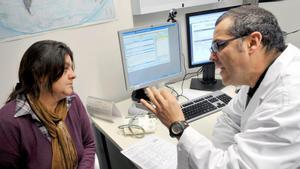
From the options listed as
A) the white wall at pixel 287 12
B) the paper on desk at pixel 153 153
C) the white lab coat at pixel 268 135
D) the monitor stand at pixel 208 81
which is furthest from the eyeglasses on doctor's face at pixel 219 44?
the white wall at pixel 287 12

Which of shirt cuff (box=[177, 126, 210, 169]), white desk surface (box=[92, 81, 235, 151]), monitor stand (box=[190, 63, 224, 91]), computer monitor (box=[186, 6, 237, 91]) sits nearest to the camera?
shirt cuff (box=[177, 126, 210, 169])

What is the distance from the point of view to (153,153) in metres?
1.30

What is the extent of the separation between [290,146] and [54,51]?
97cm

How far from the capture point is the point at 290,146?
855 mm

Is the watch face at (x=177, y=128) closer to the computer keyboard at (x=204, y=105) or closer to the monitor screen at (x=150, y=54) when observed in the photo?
→ the computer keyboard at (x=204, y=105)

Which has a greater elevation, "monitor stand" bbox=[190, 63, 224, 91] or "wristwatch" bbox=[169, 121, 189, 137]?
"wristwatch" bbox=[169, 121, 189, 137]

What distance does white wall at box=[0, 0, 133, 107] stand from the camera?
163 cm

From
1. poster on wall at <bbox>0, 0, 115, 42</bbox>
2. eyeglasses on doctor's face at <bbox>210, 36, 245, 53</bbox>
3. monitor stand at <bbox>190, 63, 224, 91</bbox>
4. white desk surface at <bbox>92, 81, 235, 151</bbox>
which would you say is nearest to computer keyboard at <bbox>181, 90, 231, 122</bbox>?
white desk surface at <bbox>92, 81, 235, 151</bbox>

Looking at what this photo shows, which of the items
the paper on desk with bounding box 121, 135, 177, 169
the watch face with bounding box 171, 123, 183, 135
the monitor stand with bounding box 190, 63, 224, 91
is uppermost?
the watch face with bounding box 171, 123, 183, 135

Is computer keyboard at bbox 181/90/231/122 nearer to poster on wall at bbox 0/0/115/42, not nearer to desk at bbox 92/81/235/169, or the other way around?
desk at bbox 92/81/235/169

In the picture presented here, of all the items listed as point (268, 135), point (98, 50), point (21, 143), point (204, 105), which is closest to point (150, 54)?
point (98, 50)

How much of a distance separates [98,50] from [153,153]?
778 mm

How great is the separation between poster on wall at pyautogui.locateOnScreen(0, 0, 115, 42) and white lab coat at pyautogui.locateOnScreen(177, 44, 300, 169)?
0.99 metres

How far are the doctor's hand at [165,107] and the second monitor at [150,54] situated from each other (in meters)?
0.59
